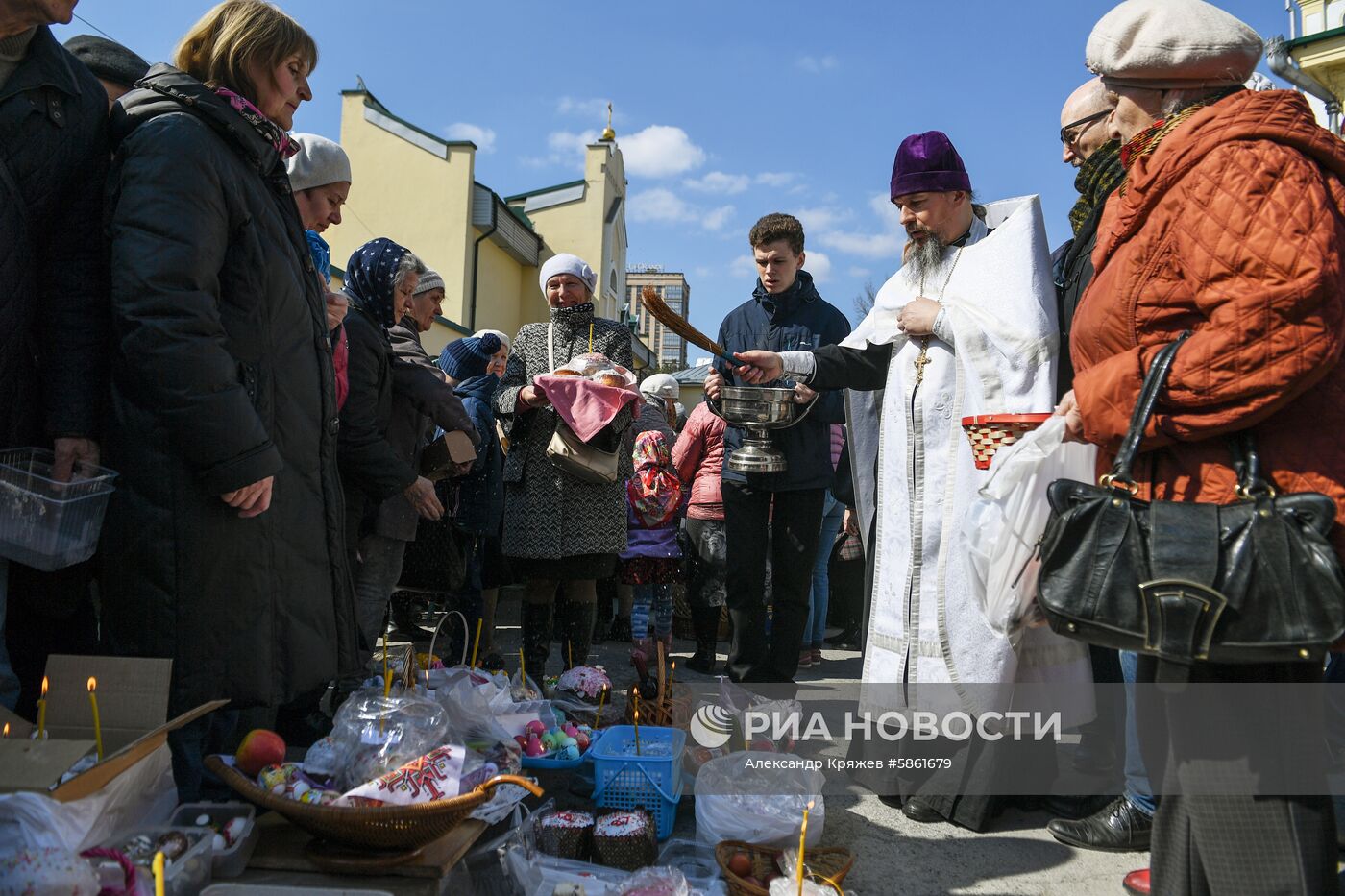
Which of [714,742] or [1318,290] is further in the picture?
[714,742]

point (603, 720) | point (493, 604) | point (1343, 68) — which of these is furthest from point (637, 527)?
point (1343, 68)

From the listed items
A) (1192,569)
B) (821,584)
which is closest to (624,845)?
(1192,569)

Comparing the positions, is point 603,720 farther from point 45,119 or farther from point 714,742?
point 45,119

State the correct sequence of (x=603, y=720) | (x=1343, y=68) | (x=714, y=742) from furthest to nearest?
(x=1343, y=68)
(x=603, y=720)
(x=714, y=742)

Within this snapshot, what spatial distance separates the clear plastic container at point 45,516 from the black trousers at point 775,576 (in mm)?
2887

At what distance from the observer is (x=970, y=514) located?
2.22 metres

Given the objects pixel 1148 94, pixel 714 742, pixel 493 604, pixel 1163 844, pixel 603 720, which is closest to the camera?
pixel 1163 844

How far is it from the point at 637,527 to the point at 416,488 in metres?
2.31

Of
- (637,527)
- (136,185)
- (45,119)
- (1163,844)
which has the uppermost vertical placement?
(45,119)

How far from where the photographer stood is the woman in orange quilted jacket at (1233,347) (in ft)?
5.50

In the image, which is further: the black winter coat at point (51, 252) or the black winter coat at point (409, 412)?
the black winter coat at point (409, 412)

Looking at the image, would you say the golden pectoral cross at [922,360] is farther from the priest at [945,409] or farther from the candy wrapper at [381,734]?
the candy wrapper at [381,734]

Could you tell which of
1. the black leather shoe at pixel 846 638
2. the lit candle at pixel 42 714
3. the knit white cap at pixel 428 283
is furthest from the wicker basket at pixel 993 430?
the black leather shoe at pixel 846 638

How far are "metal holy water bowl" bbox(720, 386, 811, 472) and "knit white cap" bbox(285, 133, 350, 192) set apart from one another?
1.75m
